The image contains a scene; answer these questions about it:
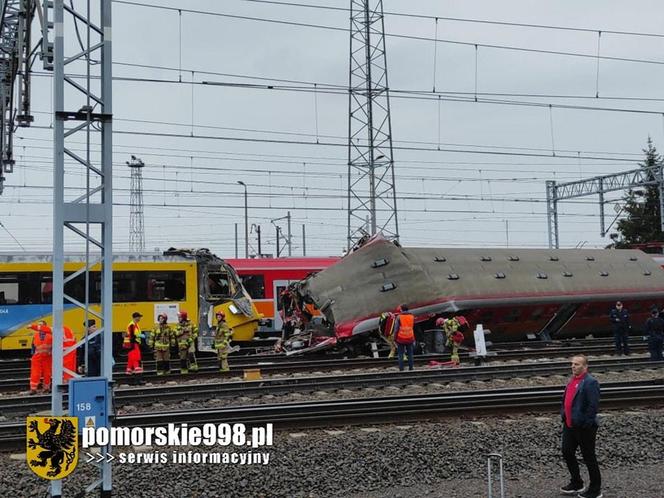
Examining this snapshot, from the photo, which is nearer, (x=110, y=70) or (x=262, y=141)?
(x=110, y=70)

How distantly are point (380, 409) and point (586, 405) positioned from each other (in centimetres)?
380

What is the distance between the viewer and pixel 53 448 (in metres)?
5.73

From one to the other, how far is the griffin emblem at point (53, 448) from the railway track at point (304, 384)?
6278mm

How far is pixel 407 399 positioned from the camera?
435 inches

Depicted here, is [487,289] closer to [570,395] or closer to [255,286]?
[255,286]

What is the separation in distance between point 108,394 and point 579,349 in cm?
1658

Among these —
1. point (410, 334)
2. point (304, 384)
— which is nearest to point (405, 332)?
point (410, 334)

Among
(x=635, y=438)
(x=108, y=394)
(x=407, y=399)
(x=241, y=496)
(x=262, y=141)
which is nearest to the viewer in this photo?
(x=108, y=394)

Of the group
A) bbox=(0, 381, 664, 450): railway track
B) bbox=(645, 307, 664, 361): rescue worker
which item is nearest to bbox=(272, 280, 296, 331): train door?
bbox=(645, 307, 664, 361): rescue worker

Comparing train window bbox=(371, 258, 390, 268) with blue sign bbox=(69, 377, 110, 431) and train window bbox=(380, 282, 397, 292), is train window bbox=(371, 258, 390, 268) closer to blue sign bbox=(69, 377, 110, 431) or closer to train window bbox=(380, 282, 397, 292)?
train window bbox=(380, 282, 397, 292)

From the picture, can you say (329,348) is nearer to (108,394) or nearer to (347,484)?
(347,484)

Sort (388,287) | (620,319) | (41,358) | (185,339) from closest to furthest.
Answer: (41,358), (185,339), (620,319), (388,287)

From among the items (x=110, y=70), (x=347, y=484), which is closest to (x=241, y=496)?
(x=347, y=484)

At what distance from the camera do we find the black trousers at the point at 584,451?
700 centimetres
